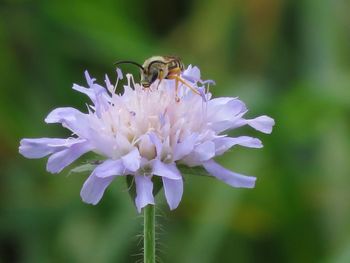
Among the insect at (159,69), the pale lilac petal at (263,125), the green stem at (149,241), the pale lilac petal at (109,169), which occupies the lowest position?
the green stem at (149,241)

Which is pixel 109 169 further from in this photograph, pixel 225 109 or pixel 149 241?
pixel 225 109

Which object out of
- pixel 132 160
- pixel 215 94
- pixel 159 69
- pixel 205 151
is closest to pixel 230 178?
pixel 205 151

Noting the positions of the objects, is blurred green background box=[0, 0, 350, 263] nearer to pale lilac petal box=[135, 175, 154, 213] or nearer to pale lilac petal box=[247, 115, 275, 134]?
pale lilac petal box=[247, 115, 275, 134]

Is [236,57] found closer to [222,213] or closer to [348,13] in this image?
[348,13]

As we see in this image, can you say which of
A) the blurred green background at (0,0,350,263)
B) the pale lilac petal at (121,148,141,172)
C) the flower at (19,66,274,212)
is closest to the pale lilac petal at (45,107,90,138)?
the flower at (19,66,274,212)

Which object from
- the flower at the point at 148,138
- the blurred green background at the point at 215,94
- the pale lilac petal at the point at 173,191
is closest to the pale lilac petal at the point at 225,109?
the flower at the point at 148,138

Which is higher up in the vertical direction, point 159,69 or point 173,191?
point 159,69

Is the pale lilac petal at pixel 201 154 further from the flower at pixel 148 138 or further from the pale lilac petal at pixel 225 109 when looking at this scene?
the pale lilac petal at pixel 225 109
